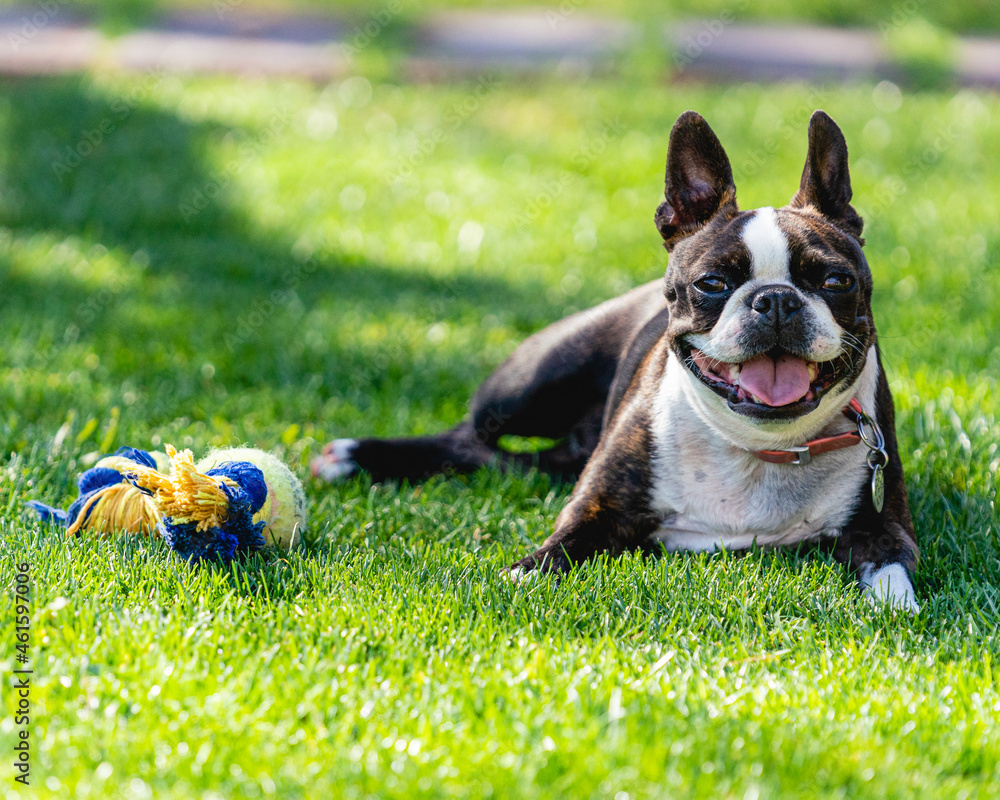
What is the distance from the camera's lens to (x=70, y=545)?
3094 mm

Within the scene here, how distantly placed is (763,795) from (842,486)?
139 centimetres

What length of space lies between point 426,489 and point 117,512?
114 centimetres

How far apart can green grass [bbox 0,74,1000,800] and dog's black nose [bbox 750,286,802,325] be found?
71cm

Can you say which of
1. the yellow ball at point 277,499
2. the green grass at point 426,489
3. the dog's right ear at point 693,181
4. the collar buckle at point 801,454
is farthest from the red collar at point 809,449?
the yellow ball at point 277,499

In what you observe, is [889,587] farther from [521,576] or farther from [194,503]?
[194,503]

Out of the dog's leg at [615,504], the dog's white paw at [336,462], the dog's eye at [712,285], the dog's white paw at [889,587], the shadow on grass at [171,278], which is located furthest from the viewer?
the shadow on grass at [171,278]

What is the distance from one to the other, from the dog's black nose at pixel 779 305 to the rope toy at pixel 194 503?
1469 millimetres

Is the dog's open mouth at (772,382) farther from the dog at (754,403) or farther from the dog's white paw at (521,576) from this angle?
the dog's white paw at (521,576)

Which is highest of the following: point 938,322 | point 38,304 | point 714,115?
point 714,115

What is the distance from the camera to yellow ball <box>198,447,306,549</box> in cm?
325

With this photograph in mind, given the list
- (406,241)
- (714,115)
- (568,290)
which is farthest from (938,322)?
(714,115)

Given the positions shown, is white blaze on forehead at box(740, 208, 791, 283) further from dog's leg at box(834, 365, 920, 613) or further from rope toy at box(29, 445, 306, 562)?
rope toy at box(29, 445, 306, 562)

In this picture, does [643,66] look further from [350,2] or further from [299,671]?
[299,671]

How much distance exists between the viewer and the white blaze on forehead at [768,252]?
3.15m
